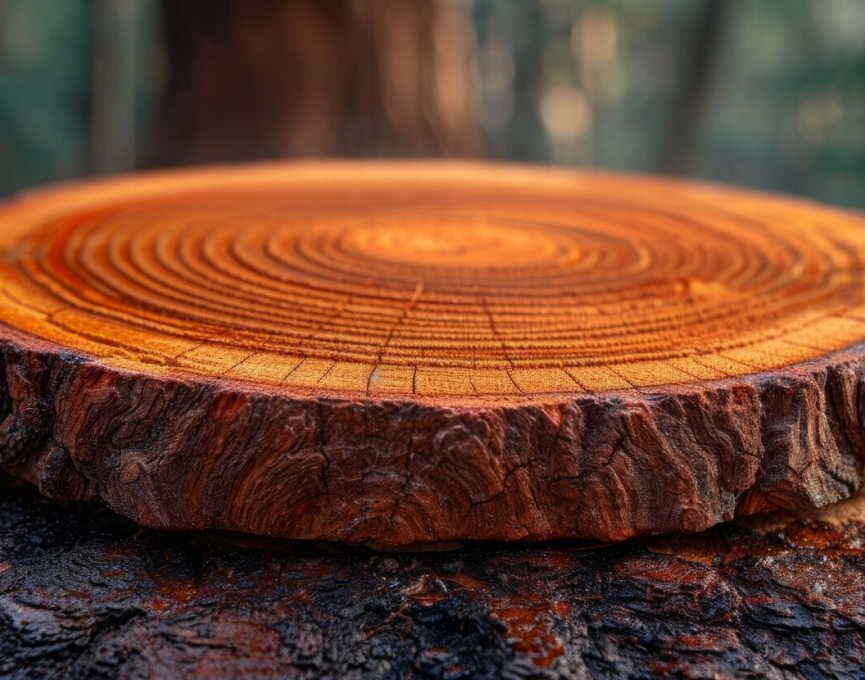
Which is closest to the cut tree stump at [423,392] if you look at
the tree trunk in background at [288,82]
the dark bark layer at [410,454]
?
the dark bark layer at [410,454]

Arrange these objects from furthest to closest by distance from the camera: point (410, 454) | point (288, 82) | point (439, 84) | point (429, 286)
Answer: point (439, 84) → point (288, 82) → point (429, 286) → point (410, 454)

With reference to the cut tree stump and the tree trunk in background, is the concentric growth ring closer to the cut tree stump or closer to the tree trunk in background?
the cut tree stump

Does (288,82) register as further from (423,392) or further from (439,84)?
(423,392)

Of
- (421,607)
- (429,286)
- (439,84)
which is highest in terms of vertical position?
(429,286)

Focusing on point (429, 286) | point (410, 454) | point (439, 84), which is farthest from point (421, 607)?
point (439, 84)

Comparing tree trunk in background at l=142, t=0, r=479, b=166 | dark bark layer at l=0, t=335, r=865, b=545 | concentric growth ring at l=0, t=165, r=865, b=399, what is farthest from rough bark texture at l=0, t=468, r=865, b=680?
tree trunk in background at l=142, t=0, r=479, b=166

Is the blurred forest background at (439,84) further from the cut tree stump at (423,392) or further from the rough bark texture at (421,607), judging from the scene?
the rough bark texture at (421,607)
